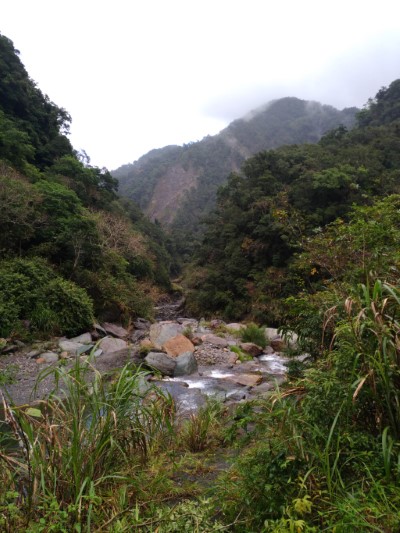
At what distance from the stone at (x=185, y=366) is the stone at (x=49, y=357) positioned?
9.21 ft

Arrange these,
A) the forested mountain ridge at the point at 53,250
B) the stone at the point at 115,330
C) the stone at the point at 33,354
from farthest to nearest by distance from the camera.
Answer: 1. the stone at the point at 115,330
2. the forested mountain ridge at the point at 53,250
3. the stone at the point at 33,354

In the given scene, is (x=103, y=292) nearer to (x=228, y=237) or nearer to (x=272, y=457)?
(x=228, y=237)

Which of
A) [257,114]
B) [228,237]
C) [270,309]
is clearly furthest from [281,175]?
[257,114]

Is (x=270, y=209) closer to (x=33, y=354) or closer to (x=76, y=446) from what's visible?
(x=33, y=354)

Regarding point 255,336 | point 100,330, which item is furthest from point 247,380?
point 100,330

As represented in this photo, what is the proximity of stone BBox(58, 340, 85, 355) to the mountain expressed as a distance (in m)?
50.1

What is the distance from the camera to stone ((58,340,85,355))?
29.8 feet

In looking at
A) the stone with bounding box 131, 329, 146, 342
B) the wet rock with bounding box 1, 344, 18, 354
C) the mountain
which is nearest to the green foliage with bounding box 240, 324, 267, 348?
the stone with bounding box 131, 329, 146, 342

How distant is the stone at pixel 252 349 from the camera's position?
Result: 10.7 metres

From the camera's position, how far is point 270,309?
16172 millimetres

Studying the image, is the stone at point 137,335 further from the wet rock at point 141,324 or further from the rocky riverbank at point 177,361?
the wet rock at point 141,324

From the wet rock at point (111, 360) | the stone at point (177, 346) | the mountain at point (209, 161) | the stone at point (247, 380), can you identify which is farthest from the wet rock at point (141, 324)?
the mountain at point (209, 161)

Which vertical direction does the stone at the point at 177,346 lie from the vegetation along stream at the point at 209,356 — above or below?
below

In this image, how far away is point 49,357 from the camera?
840 cm
